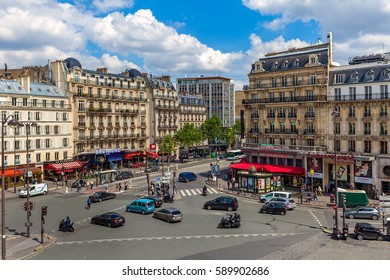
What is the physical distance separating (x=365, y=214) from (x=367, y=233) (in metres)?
8.30

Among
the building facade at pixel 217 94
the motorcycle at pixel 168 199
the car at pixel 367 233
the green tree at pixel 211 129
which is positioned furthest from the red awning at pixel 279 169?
the building facade at pixel 217 94

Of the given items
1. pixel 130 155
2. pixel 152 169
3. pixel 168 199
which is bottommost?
pixel 168 199

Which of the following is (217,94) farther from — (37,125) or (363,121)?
(363,121)

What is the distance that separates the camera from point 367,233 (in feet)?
96.9

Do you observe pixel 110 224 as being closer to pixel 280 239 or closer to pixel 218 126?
pixel 280 239

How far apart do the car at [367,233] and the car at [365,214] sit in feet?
25.3

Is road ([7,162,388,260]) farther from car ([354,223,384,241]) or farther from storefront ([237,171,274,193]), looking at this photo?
storefront ([237,171,274,193])

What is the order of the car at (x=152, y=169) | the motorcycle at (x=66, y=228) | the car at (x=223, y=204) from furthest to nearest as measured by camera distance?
the car at (x=152, y=169), the car at (x=223, y=204), the motorcycle at (x=66, y=228)

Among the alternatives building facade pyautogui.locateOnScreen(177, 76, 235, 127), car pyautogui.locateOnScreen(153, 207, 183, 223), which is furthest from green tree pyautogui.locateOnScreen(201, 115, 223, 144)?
car pyautogui.locateOnScreen(153, 207, 183, 223)

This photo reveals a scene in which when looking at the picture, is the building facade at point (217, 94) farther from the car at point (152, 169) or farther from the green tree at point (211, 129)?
the car at point (152, 169)

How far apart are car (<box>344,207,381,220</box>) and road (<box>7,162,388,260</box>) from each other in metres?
2.08

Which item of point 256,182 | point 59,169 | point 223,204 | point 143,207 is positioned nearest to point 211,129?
point 59,169

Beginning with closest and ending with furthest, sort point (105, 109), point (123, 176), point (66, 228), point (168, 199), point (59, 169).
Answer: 1. point (66, 228)
2. point (168, 199)
3. point (59, 169)
4. point (123, 176)
5. point (105, 109)

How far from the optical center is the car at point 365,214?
3675cm
